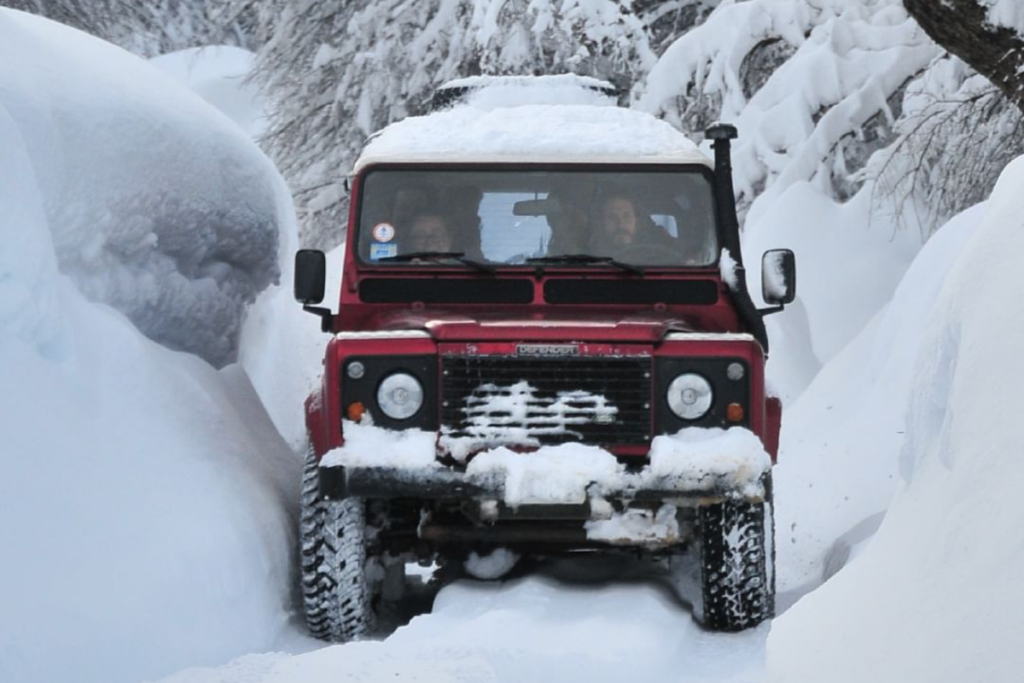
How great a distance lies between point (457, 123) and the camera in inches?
281

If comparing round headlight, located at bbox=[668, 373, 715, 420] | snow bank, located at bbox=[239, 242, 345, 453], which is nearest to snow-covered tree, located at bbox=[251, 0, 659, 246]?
snow bank, located at bbox=[239, 242, 345, 453]

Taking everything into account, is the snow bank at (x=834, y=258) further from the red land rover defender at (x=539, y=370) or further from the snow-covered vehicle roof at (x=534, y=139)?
the red land rover defender at (x=539, y=370)

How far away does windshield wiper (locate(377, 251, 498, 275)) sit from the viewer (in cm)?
657

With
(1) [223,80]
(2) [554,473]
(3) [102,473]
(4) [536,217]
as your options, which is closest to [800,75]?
(4) [536,217]

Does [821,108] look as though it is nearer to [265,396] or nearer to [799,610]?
[265,396]

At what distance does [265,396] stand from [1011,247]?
21.1ft

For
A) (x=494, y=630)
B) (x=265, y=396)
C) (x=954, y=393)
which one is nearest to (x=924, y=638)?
(x=954, y=393)

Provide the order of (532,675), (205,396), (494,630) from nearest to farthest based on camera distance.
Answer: (532,675) < (494,630) < (205,396)

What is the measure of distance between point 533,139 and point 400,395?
1.59 meters

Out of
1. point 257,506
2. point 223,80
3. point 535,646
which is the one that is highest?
point 535,646

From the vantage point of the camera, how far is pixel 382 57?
1798cm

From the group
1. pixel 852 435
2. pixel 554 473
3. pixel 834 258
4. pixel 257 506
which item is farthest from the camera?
pixel 834 258

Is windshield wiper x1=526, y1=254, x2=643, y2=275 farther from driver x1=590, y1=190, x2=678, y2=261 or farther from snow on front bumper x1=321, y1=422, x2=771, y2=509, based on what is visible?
snow on front bumper x1=321, y1=422, x2=771, y2=509

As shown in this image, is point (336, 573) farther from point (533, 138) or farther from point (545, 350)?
point (533, 138)
